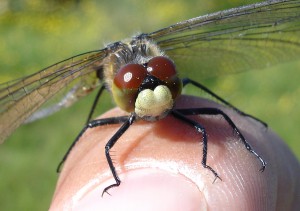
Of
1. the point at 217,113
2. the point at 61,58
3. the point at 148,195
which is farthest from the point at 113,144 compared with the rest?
the point at 61,58

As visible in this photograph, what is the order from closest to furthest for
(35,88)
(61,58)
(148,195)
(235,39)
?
1. (148,195)
2. (35,88)
3. (235,39)
4. (61,58)

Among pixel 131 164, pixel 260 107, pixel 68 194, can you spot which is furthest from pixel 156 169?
pixel 260 107

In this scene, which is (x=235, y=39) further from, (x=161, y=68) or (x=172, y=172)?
(x=172, y=172)

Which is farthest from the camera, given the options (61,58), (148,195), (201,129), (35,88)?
(61,58)

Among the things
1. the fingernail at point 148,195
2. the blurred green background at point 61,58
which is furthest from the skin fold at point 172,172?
the blurred green background at point 61,58

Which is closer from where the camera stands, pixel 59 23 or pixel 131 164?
pixel 131 164

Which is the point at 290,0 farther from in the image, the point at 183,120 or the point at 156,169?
the point at 156,169

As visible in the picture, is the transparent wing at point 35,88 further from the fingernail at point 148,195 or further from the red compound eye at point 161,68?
the fingernail at point 148,195
